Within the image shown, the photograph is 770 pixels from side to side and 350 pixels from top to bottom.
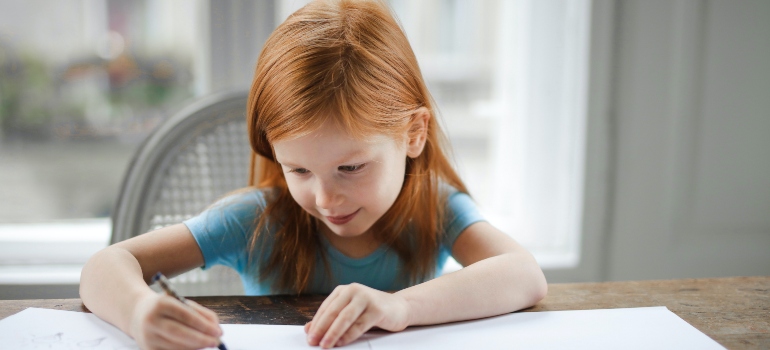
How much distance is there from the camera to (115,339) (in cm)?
52

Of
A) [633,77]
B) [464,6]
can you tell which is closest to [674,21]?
[633,77]

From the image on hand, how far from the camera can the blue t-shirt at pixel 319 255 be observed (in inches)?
30.9

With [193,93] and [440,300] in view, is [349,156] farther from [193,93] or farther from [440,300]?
[193,93]

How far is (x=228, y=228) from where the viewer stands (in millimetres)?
782

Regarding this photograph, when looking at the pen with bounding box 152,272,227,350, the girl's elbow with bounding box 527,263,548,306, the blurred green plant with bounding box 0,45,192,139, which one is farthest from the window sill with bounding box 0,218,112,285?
the girl's elbow with bounding box 527,263,548,306

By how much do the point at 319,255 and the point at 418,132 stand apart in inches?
9.1

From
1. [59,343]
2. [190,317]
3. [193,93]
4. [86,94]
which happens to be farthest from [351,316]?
[86,94]

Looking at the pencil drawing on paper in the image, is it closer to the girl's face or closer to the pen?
the pen

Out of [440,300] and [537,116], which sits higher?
[537,116]

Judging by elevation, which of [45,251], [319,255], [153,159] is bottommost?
[45,251]

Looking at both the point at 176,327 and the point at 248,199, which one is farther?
the point at 248,199

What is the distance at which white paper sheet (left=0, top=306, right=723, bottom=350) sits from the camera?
52cm

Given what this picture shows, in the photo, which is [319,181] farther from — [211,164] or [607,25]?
[607,25]

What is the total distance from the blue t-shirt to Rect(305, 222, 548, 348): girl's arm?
0.11 metres
